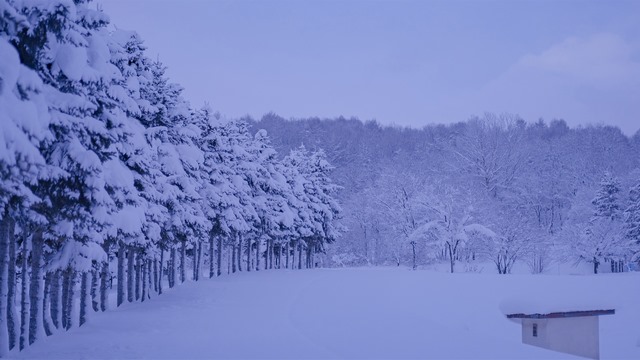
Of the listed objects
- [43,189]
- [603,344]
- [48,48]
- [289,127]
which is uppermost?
[289,127]

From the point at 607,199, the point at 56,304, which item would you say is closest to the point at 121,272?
the point at 56,304

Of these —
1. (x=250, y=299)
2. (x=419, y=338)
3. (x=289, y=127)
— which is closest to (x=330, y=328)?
(x=419, y=338)

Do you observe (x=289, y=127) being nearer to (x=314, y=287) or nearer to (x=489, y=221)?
(x=489, y=221)

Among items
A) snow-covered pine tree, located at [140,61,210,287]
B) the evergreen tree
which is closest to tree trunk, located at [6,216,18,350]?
snow-covered pine tree, located at [140,61,210,287]

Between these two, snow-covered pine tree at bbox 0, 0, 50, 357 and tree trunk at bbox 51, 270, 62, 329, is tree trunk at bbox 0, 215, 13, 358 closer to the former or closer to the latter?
snow-covered pine tree at bbox 0, 0, 50, 357

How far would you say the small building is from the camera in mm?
21375

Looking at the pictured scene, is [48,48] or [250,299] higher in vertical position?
[48,48]

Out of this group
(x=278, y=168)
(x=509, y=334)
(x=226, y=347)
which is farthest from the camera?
(x=278, y=168)

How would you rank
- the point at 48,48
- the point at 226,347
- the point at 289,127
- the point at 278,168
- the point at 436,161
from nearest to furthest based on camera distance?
the point at 48,48 < the point at 226,347 < the point at 278,168 < the point at 436,161 < the point at 289,127

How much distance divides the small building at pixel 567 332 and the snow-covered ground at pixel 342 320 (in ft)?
2.68

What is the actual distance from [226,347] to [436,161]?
235 feet

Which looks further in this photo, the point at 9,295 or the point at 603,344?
the point at 603,344

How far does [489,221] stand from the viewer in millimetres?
54250

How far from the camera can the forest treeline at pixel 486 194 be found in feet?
175
